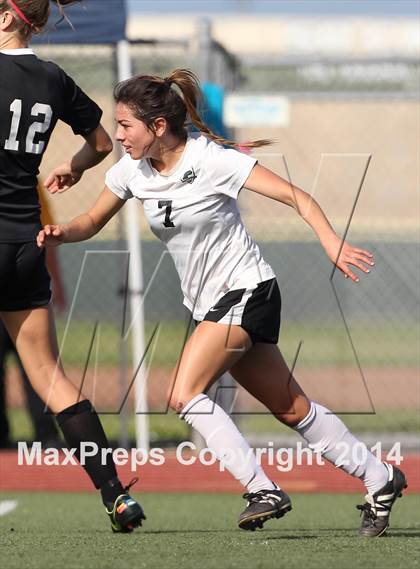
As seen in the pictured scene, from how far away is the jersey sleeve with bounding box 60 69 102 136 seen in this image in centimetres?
527

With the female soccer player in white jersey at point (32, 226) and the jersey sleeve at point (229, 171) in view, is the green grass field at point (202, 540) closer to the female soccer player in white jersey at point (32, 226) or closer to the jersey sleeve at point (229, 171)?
the female soccer player in white jersey at point (32, 226)

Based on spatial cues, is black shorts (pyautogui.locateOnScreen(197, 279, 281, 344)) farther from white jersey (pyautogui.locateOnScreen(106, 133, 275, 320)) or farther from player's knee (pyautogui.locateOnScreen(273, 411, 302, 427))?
player's knee (pyautogui.locateOnScreen(273, 411, 302, 427))

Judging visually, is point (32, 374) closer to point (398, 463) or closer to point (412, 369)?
point (398, 463)

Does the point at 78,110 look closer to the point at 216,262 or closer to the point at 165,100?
the point at 165,100

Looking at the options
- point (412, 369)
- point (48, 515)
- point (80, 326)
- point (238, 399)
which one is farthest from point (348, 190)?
point (48, 515)

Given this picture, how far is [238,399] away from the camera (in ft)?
29.7

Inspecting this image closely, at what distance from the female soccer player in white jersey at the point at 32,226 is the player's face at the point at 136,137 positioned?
28cm

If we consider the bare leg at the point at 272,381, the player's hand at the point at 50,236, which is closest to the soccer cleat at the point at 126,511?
the bare leg at the point at 272,381

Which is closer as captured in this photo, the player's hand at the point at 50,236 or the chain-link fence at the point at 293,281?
the player's hand at the point at 50,236

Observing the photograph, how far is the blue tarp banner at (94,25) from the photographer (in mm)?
8125

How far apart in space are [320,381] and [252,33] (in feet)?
65.3

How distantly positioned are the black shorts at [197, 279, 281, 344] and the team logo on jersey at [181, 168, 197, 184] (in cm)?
46

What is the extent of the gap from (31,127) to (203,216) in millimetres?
761

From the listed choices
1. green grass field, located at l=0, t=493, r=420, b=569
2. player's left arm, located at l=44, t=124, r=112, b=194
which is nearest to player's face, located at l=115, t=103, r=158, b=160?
player's left arm, located at l=44, t=124, r=112, b=194
